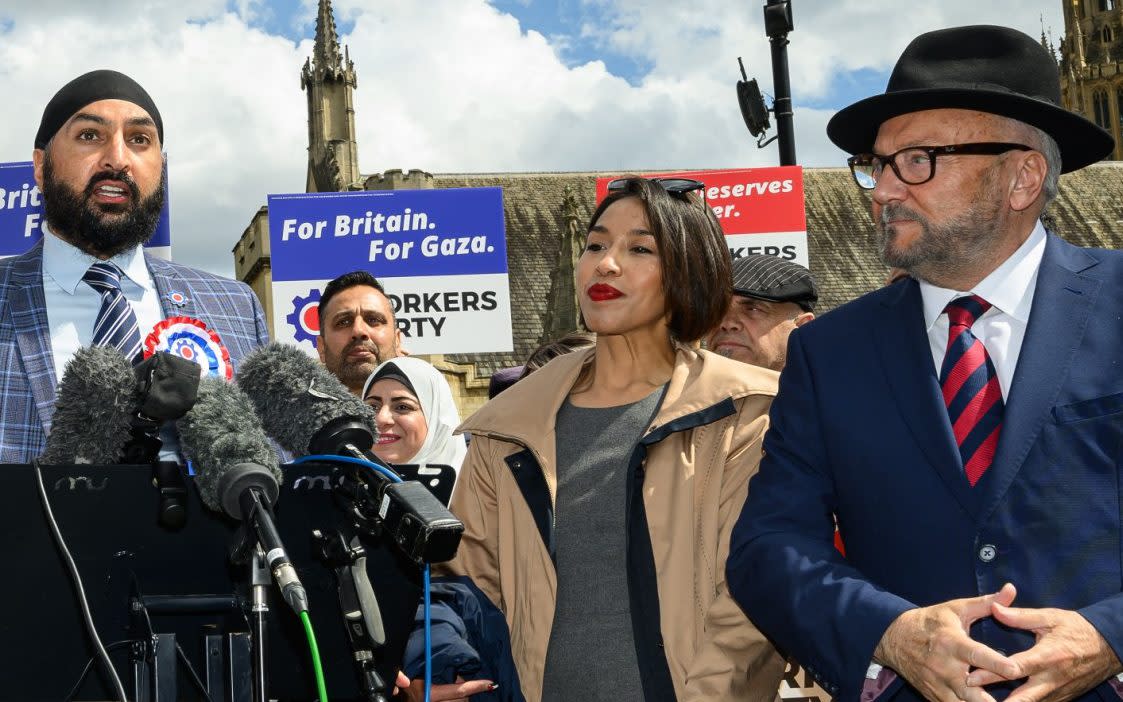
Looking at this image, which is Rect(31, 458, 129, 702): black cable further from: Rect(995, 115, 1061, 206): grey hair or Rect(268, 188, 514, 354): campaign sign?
Rect(268, 188, 514, 354): campaign sign

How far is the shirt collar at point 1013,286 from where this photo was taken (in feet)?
10.2

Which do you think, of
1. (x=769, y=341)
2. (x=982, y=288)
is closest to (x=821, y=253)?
(x=769, y=341)

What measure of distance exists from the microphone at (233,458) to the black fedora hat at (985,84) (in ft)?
5.76

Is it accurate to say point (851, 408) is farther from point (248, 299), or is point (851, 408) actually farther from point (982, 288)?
point (248, 299)

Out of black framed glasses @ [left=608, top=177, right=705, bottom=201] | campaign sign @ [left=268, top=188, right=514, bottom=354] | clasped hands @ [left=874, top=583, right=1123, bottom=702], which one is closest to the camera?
clasped hands @ [left=874, top=583, right=1123, bottom=702]

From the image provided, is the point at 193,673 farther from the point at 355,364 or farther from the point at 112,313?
the point at 355,364

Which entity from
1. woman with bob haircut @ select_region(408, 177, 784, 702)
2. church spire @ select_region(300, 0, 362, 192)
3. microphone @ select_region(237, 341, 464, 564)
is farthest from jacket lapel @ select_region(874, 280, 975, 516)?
church spire @ select_region(300, 0, 362, 192)

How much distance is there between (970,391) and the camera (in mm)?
3029

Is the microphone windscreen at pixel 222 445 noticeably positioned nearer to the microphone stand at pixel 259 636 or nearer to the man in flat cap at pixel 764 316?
the microphone stand at pixel 259 636

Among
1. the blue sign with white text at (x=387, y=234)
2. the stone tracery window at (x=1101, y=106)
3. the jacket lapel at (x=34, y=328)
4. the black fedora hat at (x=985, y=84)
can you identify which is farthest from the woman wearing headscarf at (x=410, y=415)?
the stone tracery window at (x=1101, y=106)

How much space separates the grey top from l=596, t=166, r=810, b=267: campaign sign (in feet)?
22.3

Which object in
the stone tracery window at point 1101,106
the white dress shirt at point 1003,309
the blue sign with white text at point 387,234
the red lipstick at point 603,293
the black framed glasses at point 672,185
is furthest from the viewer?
the stone tracery window at point 1101,106

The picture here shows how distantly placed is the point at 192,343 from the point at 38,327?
1.37ft

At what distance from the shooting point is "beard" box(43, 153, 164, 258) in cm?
360
